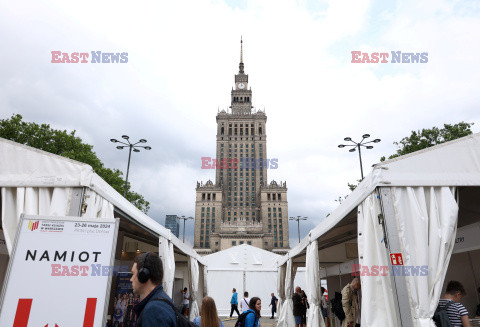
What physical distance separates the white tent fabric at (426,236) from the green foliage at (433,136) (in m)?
21.9

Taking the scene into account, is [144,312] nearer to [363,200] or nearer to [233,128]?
[363,200]

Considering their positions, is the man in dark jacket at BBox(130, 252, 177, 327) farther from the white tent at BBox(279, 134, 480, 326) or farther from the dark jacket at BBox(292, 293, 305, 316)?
the dark jacket at BBox(292, 293, 305, 316)

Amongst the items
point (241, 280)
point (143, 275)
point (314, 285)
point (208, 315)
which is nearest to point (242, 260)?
point (241, 280)

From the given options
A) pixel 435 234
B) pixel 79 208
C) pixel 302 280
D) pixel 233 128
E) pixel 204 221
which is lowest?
pixel 302 280

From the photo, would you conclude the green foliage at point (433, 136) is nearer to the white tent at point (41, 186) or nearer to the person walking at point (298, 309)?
the person walking at point (298, 309)

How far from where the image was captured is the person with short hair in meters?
3.86

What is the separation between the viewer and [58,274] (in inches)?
137

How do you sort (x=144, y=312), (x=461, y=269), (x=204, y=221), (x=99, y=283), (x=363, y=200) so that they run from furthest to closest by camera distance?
(x=204, y=221) → (x=461, y=269) → (x=363, y=200) → (x=99, y=283) → (x=144, y=312)

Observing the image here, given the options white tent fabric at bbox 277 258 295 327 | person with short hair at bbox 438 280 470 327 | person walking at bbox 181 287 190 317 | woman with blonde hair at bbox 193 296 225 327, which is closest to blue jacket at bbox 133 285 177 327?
woman with blonde hair at bbox 193 296 225 327

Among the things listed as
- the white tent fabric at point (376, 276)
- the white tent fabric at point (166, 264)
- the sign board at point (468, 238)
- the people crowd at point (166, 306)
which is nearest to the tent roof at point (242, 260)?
the white tent fabric at point (166, 264)

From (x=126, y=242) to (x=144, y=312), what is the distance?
32.1 ft

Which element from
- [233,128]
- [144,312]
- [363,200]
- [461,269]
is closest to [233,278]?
[461,269]

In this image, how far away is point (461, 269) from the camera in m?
6.45

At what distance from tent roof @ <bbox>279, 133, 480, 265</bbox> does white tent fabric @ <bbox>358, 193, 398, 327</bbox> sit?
331 mm
